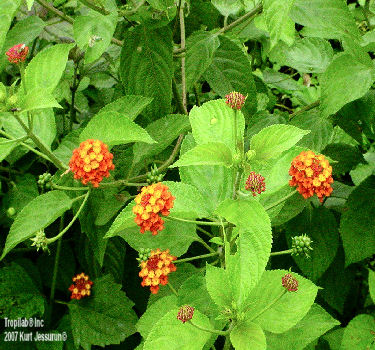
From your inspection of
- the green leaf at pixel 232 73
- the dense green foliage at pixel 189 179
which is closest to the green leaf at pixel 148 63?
the dense green foliage at pixel 189 179

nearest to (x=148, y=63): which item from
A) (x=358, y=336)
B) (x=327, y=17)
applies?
(x=327, y=17)

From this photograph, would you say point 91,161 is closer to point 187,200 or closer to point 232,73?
point 187,200

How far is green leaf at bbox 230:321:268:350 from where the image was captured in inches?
35.1

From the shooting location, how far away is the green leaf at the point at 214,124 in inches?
39.7

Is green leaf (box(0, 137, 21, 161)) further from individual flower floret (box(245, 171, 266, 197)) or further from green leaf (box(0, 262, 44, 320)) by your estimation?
green leaf (box(0, 262, 44, 320))

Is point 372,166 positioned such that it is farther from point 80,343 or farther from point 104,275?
point 80,343

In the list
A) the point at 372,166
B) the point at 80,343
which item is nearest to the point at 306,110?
the point at 372,166

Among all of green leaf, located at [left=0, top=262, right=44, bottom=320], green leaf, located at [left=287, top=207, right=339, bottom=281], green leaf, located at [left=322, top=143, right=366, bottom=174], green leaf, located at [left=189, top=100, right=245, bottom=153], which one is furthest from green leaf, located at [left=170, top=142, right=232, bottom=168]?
green leaf, located at [left=0, top=262, right=44, bottom=320]

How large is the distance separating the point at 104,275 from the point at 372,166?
3.73 ft

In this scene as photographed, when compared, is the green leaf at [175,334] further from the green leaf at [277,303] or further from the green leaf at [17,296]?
the green leaf at [17,296]

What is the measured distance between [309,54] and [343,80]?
390 millimetres

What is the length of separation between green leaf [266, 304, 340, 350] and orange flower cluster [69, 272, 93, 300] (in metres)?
0.70

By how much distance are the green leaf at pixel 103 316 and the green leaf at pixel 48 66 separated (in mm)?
684

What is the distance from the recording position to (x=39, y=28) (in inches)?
56.2
